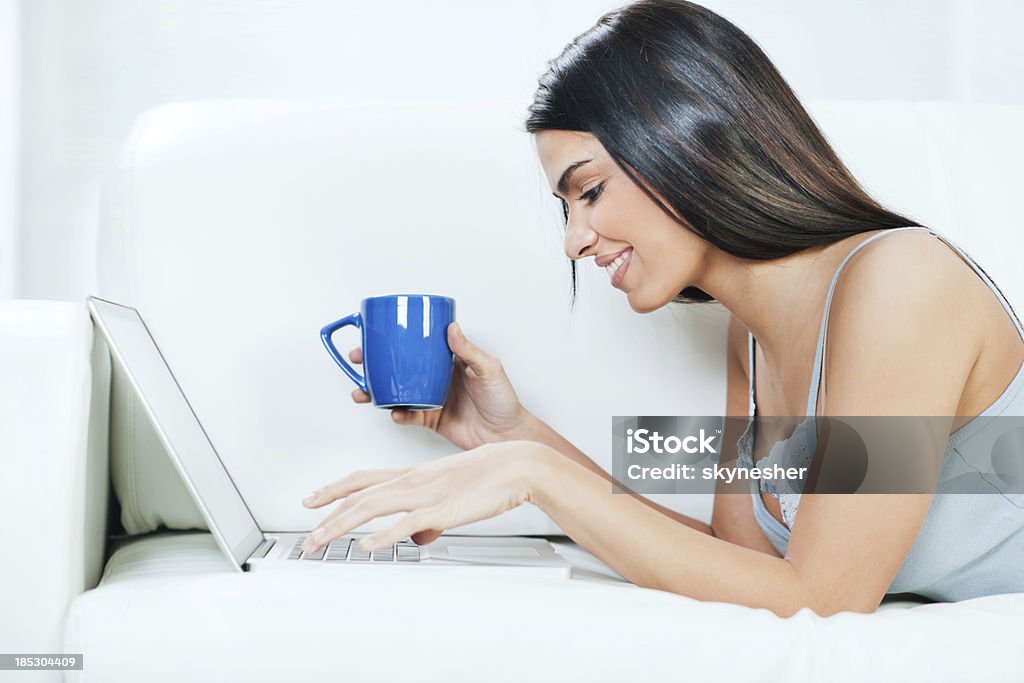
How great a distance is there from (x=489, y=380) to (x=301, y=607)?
1.60 feet

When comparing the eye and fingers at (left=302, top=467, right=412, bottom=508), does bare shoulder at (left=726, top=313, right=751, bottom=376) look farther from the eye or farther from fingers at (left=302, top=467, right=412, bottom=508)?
fingers at (left=302, top=467, right=412, bottom=508)

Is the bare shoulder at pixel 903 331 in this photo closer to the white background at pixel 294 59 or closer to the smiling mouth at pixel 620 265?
the smiling mouth at pixel 620 265

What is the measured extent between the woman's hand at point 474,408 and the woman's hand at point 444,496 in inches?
12.5

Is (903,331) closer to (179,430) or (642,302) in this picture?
(642,302)

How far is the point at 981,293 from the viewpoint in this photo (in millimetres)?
834

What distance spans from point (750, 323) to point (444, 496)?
48 cm

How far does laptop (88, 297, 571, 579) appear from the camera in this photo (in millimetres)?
796

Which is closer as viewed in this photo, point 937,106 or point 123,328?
point 123,328

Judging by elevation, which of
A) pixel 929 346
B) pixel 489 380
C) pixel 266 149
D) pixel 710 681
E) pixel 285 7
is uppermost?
pixel 285 7

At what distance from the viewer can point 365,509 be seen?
0.76 meters

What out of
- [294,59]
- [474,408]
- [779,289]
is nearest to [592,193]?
[779,289]

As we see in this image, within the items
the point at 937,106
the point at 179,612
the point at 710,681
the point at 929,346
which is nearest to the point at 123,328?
the point at 179,612

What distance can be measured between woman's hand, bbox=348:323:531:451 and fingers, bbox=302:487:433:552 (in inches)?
13.4

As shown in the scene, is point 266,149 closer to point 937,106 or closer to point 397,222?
point 397,222
